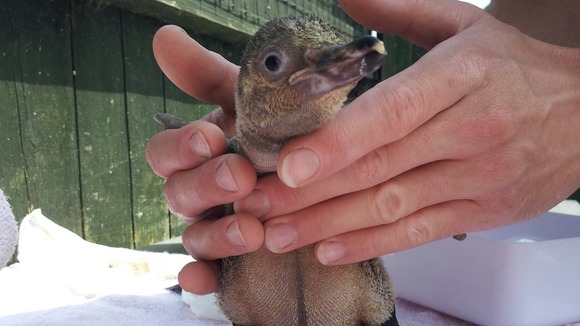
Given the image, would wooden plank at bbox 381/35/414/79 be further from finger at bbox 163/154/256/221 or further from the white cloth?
finger at bbox 163/154/256/221

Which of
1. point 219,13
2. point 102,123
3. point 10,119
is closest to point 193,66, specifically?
point 10,119

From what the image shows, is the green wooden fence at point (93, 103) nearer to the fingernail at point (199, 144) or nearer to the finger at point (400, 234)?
the fingernail at point (199, 144)

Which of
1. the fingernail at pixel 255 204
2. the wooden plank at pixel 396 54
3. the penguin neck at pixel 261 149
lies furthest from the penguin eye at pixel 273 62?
the wooden plank at pixel 396 54

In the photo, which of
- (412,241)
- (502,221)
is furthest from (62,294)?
(502,221)

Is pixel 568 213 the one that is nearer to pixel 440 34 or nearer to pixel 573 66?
pixel 573 66

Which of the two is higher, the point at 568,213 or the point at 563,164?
the point at 563,164

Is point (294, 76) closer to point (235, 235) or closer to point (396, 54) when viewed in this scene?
point (235, 235)

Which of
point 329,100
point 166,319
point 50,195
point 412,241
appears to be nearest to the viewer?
point 329,100
